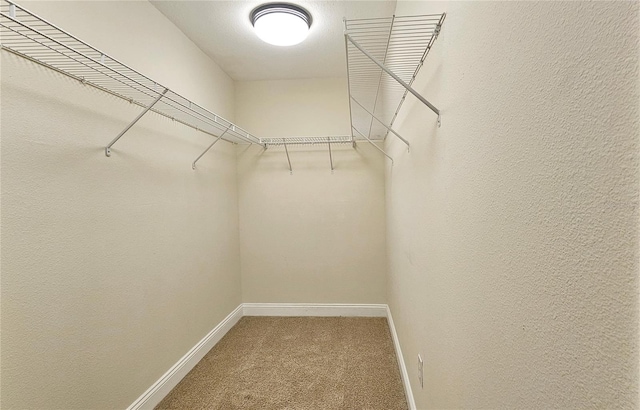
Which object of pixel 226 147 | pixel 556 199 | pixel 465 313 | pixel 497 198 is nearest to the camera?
pixel 556 199

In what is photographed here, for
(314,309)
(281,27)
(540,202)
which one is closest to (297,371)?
(314,309)

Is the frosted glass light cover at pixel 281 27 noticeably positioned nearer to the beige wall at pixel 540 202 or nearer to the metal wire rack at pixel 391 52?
the metal wire rack at pixel 391 52

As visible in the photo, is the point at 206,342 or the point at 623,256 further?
the point at 206,342

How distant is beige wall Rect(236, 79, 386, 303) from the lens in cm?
283

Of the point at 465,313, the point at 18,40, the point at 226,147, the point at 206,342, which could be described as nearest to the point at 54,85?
the point at 18,40

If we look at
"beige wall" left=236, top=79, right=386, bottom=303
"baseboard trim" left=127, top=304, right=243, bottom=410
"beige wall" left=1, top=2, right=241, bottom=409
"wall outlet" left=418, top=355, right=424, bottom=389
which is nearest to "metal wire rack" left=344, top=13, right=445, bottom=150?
"beige wall" left=236, top=79, right=386, bottom=303

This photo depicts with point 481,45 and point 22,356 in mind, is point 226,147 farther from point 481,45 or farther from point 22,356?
point 481,45

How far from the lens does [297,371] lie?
1991 mm

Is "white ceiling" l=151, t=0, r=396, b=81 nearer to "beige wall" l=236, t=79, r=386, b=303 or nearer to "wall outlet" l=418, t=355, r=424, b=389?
"beige wall" l=236, t=79, r=386, b=303

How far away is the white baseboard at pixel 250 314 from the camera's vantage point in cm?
166

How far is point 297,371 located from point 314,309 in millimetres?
934

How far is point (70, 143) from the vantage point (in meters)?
1.23

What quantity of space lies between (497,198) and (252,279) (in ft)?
9.03

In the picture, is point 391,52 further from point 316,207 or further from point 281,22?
point 316,207
